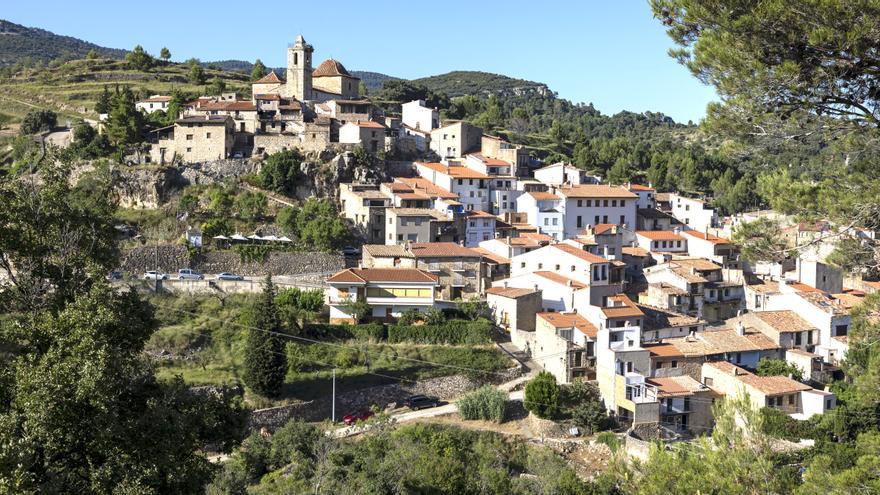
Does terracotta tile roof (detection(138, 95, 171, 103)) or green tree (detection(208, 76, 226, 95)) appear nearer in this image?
terracotta tile roof (detection(138, 95, 171, 103))

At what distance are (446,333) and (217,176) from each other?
765 inches

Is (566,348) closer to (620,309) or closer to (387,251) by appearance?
(620,309)

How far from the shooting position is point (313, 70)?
2594 inches

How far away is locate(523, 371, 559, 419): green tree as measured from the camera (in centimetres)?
3419

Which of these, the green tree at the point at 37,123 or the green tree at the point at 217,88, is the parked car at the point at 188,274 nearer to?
the green tree at the point at 37,123

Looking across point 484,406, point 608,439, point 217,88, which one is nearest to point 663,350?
point 608,439

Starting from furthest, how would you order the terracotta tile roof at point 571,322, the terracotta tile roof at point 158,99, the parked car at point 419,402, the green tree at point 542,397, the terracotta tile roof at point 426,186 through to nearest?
the terracotta tile roof at point 158,99
the terracotta tile roof at point 426,186
the terracotta tile roof at point 571,322
the parked car at point 419,402
the green tree at point 542,397

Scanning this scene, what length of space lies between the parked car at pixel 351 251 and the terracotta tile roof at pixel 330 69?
22.6 m

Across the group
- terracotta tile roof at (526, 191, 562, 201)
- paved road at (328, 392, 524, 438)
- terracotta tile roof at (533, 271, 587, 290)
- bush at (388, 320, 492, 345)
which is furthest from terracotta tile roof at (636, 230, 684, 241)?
paved road at (328, 392, 524, 438)

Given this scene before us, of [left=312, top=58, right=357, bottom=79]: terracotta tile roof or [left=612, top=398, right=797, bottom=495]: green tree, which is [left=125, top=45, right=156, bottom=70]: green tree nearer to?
[left=312, top=58, right=357, bottom=79]: terracotta tile roof

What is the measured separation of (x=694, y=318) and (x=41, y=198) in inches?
1248

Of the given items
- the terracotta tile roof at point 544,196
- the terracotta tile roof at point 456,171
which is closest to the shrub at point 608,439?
the terracotta tile roof at point 544,196

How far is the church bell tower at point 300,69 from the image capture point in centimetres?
6216

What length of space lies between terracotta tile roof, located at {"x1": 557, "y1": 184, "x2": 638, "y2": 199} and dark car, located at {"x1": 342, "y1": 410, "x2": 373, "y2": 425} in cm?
2093
